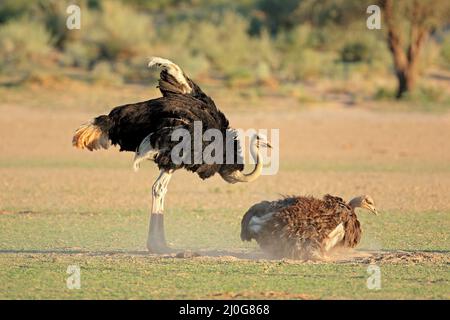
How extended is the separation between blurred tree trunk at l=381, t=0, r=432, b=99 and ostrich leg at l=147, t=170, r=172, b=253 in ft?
51.1

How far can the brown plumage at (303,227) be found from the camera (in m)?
8.78

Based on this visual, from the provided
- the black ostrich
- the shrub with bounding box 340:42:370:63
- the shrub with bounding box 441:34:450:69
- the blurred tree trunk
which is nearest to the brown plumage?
the black ostrich

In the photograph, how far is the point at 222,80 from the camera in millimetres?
26203

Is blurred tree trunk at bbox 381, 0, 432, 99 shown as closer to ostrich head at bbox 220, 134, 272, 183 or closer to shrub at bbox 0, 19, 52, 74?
shrub at bbox 0, 19, 52, 74

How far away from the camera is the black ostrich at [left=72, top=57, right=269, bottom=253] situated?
9.16m

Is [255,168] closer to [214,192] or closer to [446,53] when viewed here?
[214,192]

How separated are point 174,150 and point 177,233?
2095 millimetres

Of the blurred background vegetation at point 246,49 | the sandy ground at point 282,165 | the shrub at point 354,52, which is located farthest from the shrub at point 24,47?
the shrub at point 354,52

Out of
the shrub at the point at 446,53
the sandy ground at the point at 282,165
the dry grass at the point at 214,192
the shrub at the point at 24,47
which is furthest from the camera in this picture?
the shrub at the point at 446,53

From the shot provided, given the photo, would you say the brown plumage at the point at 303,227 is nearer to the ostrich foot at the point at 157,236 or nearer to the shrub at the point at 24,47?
the ostrich foot at the point at 157,236

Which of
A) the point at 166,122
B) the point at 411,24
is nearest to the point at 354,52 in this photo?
the point at 411,24

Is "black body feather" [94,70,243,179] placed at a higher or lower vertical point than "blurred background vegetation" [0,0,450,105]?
lower

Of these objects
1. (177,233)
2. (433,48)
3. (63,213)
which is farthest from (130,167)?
(433,48)
